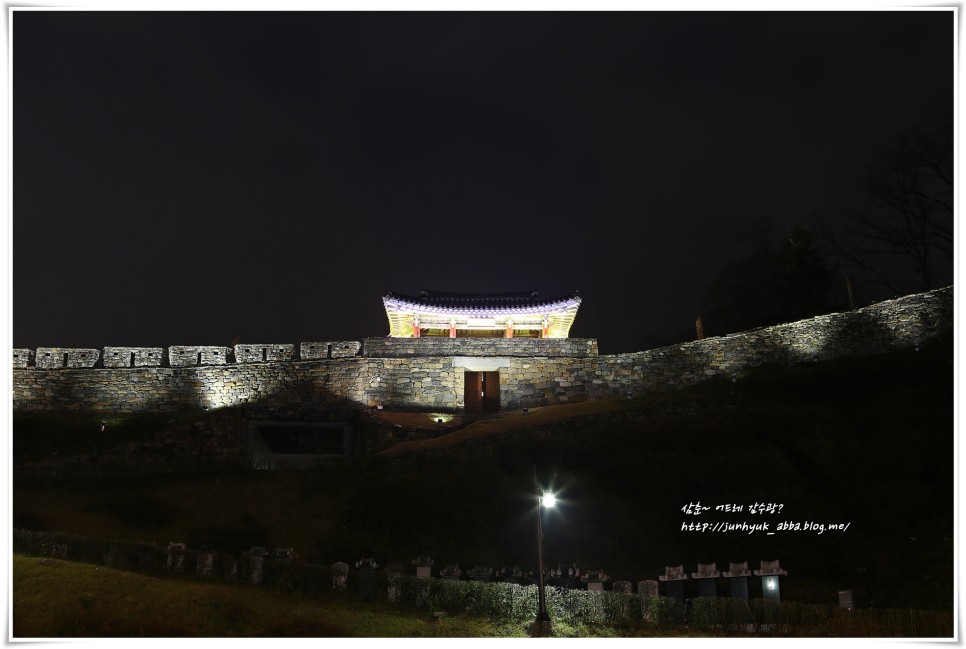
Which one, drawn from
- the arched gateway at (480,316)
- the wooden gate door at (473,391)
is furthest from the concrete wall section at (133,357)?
the wooden gate door at (473,391)

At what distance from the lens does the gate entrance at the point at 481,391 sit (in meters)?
24.3

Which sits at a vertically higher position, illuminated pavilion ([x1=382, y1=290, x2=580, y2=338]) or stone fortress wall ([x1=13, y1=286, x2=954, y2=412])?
illuminated pavilion ([x1=382, y1=290, x2=580, y2=338])

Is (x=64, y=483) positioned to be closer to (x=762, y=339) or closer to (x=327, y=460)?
(x=327, y=460)

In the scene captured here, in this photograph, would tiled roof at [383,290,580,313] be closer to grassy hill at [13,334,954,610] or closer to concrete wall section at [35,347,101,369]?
grassy hill at [13,334,954,610]

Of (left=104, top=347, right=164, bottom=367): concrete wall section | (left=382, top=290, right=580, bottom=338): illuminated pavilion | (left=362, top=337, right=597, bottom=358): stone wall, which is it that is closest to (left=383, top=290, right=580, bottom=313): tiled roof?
(left=382, top=290, right=580, bottom=338): illuminated pavilion

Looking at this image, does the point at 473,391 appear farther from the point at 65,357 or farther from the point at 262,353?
the point at 65,357

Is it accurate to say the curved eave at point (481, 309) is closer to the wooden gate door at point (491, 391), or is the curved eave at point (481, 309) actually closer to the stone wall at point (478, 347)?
the stone wall at point (478, 347)

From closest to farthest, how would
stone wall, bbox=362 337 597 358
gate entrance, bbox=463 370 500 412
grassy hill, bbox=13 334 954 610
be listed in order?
grassy hill, bbox=13 334 954 610 → gate entrance, bbox=463 370 500 412 → stone wall, bbox=362 337 597 358

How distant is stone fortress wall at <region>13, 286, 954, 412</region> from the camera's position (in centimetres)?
2378

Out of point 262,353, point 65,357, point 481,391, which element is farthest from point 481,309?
point 65,357

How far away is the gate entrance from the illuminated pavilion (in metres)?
3.07

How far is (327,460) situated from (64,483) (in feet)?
18.7
